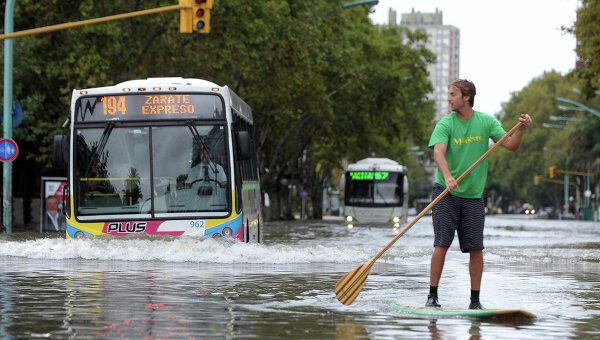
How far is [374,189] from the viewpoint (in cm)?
6288

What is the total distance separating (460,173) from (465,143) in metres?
0.25

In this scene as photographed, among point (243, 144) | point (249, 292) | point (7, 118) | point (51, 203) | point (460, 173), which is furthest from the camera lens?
point (7, 118)

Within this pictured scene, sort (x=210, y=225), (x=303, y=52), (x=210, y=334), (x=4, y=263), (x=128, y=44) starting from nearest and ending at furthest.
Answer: (x=210, y=334)
(x=4, y=263)
(x=210, y=225)
(x=128, y=44)
(x=303, y=52)

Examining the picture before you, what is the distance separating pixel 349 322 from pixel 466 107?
87.5 inches

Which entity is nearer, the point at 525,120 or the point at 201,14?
the point at 525,120

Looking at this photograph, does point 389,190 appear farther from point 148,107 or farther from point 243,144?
point 243,144

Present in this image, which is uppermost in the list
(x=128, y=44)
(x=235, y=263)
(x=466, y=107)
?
(x=128, y=44)

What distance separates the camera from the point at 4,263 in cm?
1864

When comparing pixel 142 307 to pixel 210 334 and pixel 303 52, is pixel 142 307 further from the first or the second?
pixel 303 52

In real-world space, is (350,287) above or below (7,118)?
below

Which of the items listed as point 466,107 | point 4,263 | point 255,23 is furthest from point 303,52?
point 466,107

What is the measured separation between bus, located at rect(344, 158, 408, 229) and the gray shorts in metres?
50.2

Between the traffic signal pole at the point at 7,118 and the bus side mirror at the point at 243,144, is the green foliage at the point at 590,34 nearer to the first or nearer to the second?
the traffic signal pole at the point at 7,118

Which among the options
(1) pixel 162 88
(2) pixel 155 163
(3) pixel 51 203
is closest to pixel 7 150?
(3) pixel 51 203
